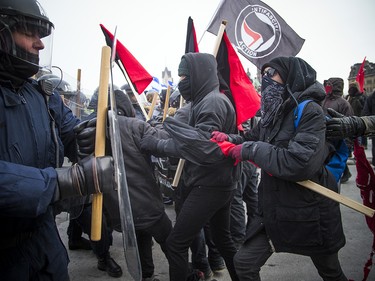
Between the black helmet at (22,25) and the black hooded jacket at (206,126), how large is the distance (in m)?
1.19

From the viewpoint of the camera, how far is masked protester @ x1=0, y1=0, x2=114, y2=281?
121 cm

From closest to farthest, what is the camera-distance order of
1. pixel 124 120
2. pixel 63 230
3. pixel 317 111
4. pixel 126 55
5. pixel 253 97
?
pixel 317 111 < pixel 124 120 < pixel 253 97 < pixel 126 55 < pixel 63 230

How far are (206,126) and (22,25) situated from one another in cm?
145

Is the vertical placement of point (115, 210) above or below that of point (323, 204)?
below

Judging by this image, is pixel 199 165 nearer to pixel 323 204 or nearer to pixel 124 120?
pixel 124 120

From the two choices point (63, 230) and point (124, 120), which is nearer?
point (124, 120)

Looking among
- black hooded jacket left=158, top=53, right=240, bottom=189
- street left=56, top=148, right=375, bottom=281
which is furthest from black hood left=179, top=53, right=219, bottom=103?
street left=56, top=148, right=375, bottom=281

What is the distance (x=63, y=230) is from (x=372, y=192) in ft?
14.0

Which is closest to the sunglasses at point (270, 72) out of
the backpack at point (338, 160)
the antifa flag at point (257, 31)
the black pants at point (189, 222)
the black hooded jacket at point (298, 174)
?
the black hooded jacket at point (298, 174)

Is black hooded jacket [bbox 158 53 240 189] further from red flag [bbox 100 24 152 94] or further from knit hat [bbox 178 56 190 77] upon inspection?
red flag [bbox 100 24 152 94]

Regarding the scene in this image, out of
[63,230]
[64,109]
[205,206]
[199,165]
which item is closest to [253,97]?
[199,165]

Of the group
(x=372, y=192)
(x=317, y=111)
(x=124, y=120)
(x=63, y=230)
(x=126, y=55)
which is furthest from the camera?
(x=63, y=230)

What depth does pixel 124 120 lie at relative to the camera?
2.61 metres

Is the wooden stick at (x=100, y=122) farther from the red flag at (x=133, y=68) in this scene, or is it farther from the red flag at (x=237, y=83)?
the red flag at (x=133, y=68)
